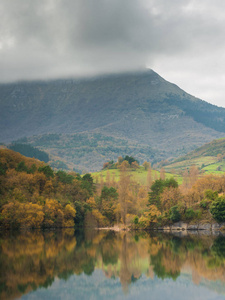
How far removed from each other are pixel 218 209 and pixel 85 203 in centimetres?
4349

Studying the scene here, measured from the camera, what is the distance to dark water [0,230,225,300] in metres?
35.1

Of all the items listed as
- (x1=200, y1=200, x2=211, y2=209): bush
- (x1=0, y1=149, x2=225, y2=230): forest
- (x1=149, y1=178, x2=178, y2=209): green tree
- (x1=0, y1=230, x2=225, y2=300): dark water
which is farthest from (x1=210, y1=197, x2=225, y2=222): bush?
(x1=0, y1=230, x2=225, y2=300): dark water

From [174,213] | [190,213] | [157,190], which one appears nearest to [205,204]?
[190,213]

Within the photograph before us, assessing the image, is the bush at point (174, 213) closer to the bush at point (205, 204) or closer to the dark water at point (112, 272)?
the bush at point (205, 204)

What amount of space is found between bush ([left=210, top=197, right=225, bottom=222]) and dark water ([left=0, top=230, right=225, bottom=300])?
2848 centimetres

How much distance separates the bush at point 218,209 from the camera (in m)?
89.1

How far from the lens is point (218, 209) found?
8956 cm

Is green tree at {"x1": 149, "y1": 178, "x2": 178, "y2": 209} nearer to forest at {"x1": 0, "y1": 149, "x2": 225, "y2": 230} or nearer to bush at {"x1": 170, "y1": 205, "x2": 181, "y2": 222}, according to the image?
forest at {"x1": 0, "y1": 149, "x2": 225, "y2": 230}

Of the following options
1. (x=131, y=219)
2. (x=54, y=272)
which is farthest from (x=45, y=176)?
(x=54, y=272)

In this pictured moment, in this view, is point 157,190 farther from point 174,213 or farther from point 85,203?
point 85,203

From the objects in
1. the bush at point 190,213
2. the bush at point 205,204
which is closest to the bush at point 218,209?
the bush at point 205,204

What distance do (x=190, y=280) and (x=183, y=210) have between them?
59966 mm

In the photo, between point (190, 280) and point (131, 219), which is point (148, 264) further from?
point (131, 219)

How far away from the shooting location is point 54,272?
42562mm
